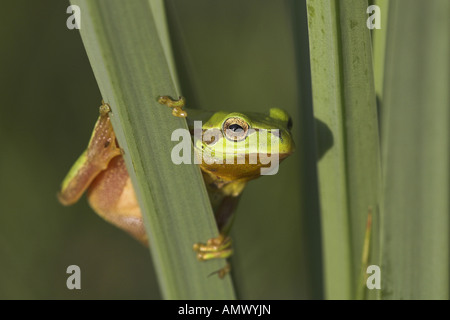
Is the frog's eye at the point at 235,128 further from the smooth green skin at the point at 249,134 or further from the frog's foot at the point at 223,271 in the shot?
the frog's foot at the point at 223,271

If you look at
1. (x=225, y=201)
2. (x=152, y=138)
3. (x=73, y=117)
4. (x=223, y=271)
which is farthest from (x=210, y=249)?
(x=73, y=117)

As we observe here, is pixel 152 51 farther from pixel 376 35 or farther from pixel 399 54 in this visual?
pixel 376 35

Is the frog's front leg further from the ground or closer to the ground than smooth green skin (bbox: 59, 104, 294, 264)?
closer to the ground

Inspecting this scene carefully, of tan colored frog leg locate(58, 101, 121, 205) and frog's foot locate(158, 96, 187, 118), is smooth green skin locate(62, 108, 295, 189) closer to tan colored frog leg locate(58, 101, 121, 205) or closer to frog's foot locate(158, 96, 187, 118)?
tan colored frog leg locate(58, 101, 121, 205)

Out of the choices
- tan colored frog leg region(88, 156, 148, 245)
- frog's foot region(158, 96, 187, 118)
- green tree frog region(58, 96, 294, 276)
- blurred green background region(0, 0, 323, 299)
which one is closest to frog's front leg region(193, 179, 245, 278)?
green tree frog region(58, 96, 294, 276)

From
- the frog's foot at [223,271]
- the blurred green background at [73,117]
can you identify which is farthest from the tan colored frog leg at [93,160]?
the frog's foot at [223,271]

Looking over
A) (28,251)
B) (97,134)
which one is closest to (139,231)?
(97,134)

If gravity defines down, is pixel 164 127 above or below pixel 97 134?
above

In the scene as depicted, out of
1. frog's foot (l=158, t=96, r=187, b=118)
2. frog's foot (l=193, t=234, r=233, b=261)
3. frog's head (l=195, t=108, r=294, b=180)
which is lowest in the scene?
frog's foot (l=193, t=234, r=233, b=261)
